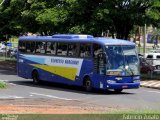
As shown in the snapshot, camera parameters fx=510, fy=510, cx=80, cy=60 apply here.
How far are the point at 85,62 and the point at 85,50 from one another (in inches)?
24.6

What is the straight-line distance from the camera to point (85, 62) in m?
25.4

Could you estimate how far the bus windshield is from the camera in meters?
24.2

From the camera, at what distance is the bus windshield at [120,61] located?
24.2 meters

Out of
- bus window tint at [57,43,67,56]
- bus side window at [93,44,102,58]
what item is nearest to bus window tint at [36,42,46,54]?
bus window tint at [57,43,67,56]

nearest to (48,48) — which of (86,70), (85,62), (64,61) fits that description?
(64,61)

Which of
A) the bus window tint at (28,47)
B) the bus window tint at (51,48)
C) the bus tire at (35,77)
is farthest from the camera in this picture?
the bus window tint at (28,47)

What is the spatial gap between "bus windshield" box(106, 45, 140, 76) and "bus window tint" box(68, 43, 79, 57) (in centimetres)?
246

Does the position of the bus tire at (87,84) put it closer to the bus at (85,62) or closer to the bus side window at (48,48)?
the bus at (85,62)

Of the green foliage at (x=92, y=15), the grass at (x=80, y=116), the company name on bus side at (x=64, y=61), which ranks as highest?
the green foliage at (x=92, y=15)

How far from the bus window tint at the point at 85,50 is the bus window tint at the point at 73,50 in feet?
1.42

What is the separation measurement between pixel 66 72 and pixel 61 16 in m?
10.7

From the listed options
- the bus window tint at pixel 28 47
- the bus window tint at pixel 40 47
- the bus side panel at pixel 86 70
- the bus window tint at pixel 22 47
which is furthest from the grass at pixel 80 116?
the bus window tint at pixel 22 47

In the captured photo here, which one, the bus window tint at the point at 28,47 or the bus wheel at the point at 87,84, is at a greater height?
the bus window tint at the point at 28,47

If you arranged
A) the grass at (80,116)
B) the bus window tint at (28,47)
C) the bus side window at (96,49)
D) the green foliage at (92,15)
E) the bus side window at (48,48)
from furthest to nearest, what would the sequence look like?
the green foliage at (92,15), the bus window tint at (28,47), the bus side window at (48,48), the bus side window at (96,49), the grass at (80,116)
